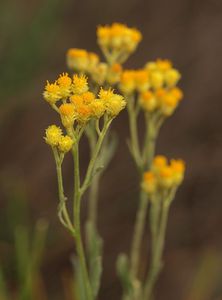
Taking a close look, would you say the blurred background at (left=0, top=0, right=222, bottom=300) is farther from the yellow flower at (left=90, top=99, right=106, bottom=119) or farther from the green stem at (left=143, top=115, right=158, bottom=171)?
the yellow flower at (left=90, top=99, right=106, bottom=119)

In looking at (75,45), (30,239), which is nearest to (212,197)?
(30,239)

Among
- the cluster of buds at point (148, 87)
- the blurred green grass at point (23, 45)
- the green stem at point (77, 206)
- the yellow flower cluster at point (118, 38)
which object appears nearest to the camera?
the green stem at point (77, 206)

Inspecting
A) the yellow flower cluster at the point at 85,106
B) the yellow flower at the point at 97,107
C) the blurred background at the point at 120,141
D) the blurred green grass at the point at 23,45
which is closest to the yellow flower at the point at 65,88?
the yellow flower cluster at the point at 85,106

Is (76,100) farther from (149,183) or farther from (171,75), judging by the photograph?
(171,75)

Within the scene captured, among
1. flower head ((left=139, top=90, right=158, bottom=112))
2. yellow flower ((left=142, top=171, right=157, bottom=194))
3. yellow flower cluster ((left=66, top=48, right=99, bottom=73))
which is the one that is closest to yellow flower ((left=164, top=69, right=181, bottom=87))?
flower head ((left=139, top=90, right=158, bottom=112))

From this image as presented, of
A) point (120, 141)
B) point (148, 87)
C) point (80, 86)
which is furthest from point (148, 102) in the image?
point (120, 141)

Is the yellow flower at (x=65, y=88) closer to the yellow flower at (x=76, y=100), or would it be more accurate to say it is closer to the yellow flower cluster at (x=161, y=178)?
the yellow flower at (x=76, y=100)
